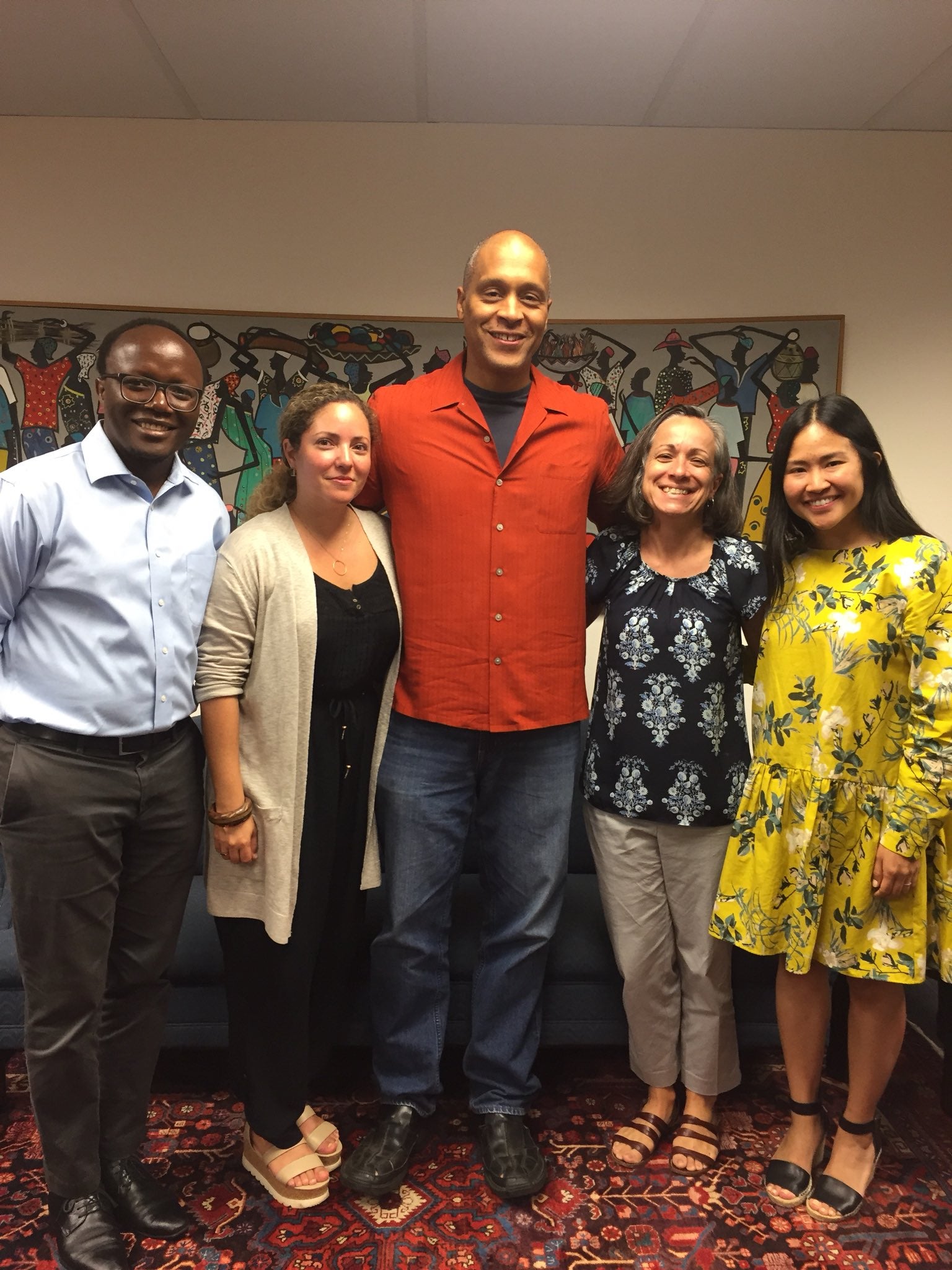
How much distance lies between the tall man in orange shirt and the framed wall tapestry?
48.1 inches

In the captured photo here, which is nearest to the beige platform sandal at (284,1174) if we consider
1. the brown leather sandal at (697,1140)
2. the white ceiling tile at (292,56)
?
the brown leather sandal at (697,1140)

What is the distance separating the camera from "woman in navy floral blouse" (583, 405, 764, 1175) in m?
1.69

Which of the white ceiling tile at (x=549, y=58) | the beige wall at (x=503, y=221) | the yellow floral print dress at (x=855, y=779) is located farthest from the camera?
the beige wall at (x=503, y=221)

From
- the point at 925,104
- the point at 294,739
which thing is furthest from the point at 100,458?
the point at 925,104

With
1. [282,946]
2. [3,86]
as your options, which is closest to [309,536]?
[282,946]

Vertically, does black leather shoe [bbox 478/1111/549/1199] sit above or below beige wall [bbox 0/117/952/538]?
below

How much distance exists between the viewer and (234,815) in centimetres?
156

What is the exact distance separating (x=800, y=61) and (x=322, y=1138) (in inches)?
125

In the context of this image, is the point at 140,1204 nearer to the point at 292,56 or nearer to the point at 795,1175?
the point at 795,1175

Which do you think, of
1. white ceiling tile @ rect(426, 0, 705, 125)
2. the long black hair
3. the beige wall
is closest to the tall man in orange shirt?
the long black hair

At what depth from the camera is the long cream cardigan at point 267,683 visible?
1546 mm

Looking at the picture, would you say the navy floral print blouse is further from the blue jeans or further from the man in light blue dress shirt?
the man in light blue dress shirt

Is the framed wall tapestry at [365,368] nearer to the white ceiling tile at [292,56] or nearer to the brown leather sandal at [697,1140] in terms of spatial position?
the white ceiling tile at [292,56]

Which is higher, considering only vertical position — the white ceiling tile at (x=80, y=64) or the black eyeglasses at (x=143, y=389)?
the white ceiling tile at (x=80, y=64)
